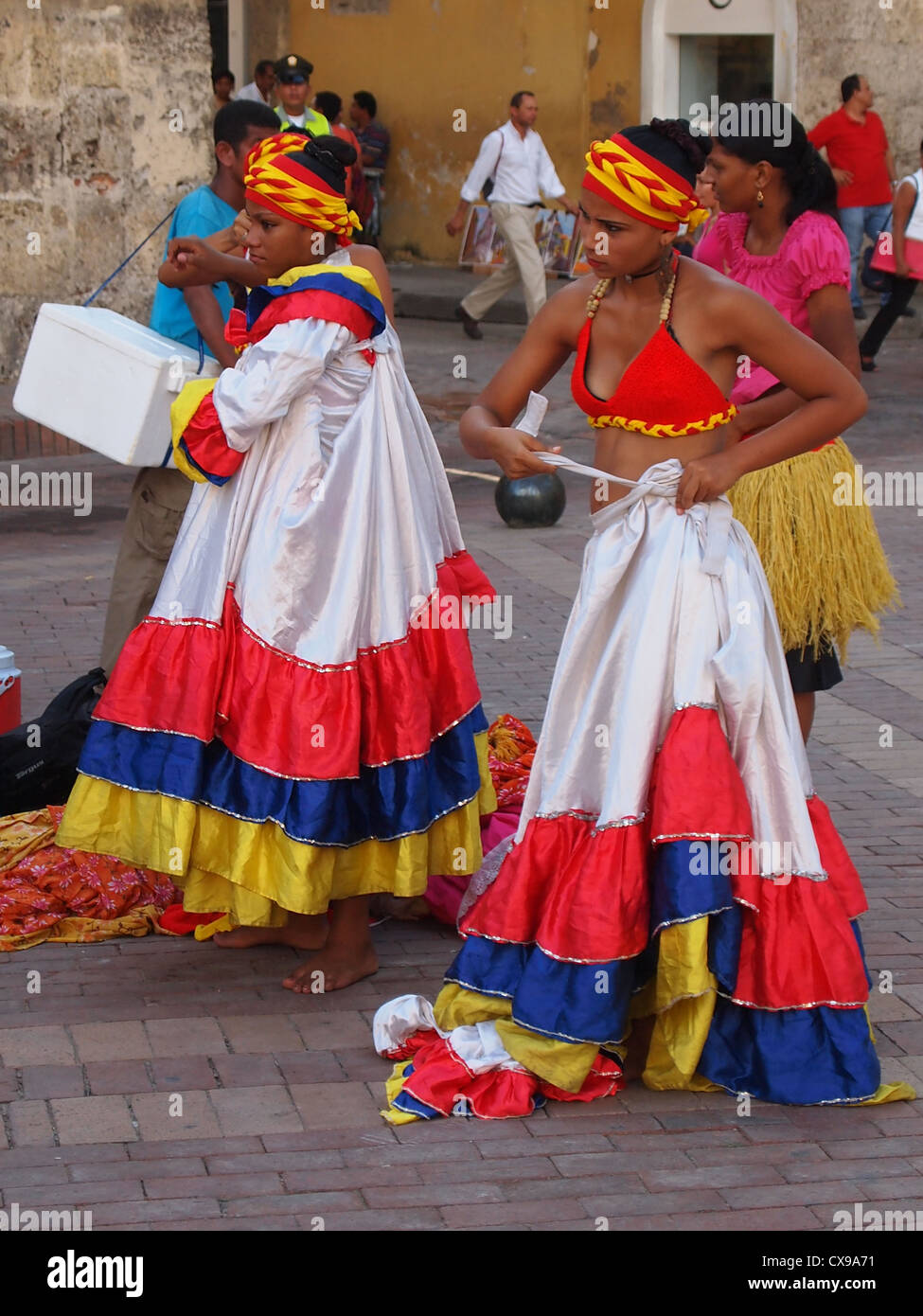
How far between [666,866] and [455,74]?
16.4 m

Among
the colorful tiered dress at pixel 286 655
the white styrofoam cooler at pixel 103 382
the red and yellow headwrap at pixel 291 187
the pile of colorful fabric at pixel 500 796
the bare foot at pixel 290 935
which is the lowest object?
the bare foot at pixel 290 935

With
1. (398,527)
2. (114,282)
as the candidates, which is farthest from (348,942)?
(114,282)

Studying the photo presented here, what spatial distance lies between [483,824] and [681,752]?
1.41 meters

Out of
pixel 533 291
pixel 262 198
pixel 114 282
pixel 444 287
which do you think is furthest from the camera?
pixel 444 287

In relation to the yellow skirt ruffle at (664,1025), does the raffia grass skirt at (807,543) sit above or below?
above

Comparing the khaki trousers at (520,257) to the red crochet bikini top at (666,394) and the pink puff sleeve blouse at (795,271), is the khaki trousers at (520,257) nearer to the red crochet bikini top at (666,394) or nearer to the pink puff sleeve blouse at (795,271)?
the pink puff sleeve blouse at (795,271)

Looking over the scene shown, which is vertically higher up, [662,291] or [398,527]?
[662,291]

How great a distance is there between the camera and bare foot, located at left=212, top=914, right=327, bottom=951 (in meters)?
4.71

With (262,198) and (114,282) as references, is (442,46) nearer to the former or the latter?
(114,282)

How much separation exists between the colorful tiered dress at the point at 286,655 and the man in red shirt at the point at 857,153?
37.7 feet

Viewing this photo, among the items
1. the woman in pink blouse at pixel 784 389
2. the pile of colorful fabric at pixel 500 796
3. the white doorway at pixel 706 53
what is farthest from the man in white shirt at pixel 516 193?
the woman in pink blouse at pixel 784 389

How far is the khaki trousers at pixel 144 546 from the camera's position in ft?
17.6

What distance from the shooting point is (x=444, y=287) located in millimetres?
17750

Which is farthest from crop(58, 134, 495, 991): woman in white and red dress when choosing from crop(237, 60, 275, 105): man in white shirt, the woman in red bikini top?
crop(237, 60, 275, 105): man in white shirt
